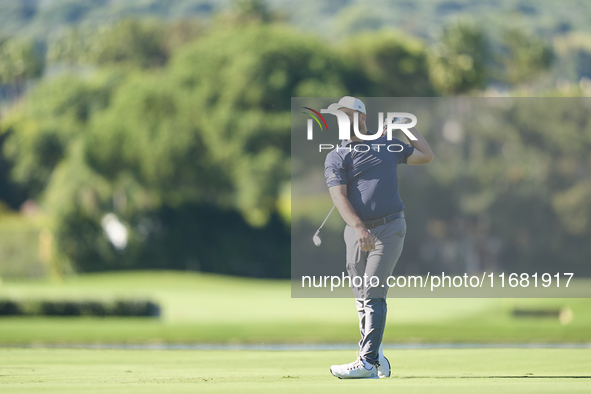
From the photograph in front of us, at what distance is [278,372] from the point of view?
328 inches

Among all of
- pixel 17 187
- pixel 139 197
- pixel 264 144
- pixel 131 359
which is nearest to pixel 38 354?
pixel 131 359

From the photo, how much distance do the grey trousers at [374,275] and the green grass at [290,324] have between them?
38.1ft

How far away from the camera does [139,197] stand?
52406mm

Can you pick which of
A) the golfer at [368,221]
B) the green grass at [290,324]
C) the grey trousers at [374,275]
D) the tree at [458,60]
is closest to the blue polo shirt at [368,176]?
the golfer at [368,221]

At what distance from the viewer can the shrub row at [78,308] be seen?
22625mm

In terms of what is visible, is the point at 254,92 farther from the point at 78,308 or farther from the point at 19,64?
the point at 19,64

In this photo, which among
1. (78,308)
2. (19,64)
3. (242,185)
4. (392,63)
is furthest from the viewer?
(19,64)

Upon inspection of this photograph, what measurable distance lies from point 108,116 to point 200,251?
11282mm

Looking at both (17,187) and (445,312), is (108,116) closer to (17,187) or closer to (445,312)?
(17,187)

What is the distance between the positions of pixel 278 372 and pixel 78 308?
15.1 m

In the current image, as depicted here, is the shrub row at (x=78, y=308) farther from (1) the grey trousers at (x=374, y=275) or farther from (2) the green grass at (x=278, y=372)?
(1) the grey trousers at (x=374, y=275)

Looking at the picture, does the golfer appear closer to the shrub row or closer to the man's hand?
the man's hand

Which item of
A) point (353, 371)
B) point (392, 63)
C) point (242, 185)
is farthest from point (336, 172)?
point (392, 63)

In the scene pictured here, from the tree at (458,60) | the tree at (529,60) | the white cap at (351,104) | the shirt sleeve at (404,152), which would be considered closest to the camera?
the white cap at (351,104)
